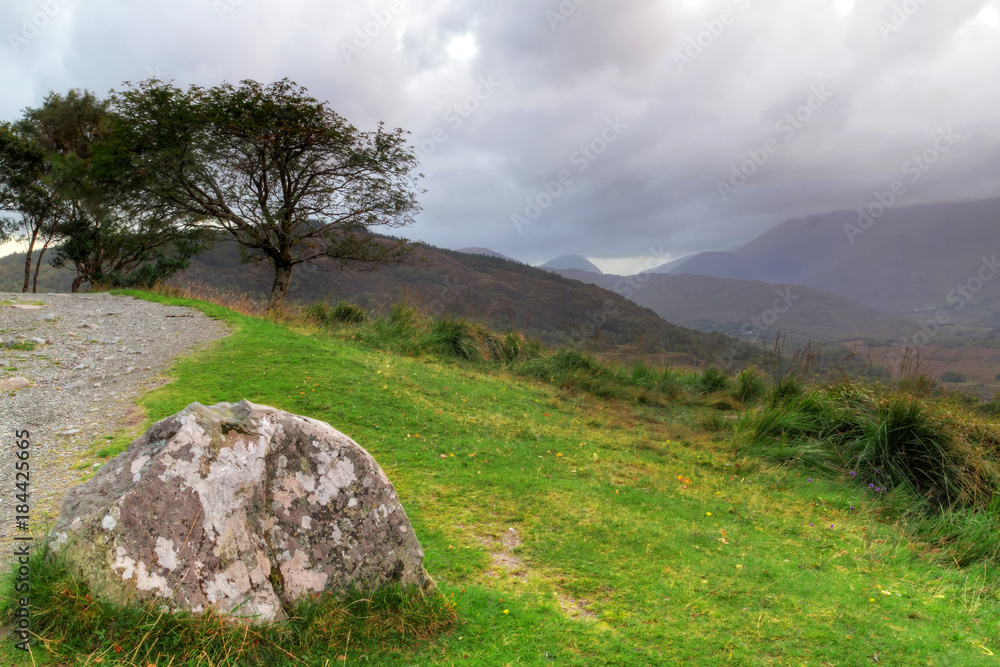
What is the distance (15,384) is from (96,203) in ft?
53.4

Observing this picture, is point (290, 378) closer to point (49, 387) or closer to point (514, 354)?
point (49, 387)

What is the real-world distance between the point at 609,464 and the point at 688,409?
18.6ft

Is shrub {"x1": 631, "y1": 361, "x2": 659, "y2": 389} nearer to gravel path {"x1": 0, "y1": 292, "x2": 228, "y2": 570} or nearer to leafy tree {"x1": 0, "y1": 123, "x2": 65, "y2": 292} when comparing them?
gravel path {"x1": 0, "y1": 292, "x2": 228, "y2": 570}

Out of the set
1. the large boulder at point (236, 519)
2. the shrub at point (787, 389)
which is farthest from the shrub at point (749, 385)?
the large boulder at point (236, 519)

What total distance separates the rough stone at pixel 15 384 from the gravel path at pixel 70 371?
47 mm

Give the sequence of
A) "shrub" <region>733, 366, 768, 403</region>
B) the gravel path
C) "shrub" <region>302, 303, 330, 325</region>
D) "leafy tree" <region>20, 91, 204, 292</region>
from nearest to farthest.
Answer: the gravel path → "shrub" <region>733, 366, 768, 403</region> → "shrub" <region>302, 303, 330, 325</region> → "leafy tree" <region>20, 91, 204, 292</region>

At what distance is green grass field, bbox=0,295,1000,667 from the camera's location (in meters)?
2.73

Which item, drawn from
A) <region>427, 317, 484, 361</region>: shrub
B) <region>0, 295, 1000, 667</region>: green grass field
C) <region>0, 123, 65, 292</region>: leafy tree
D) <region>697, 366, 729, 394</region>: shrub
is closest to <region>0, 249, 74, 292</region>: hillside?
<region>0, 123, 65, 292</region>: leafy tree

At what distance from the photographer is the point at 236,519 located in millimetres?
2699

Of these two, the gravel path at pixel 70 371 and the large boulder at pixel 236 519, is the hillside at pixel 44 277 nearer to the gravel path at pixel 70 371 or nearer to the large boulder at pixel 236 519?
the gravel path at pixel 70 371

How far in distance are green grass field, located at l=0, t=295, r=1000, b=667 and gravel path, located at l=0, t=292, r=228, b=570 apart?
1.63 ft

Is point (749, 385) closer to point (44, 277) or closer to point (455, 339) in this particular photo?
point (455, 339)

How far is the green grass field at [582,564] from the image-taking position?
273cm

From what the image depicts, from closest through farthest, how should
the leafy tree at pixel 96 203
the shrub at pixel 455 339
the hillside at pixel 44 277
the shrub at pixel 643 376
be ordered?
1. the shrub at pixel 643 376
2. the shrub at pixel 455 339
3. the leafy tree at pixel 96 203
4. the hillside at pixel 44 277
